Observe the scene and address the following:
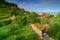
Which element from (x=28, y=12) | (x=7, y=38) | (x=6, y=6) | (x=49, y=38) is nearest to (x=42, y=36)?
(x=49, y=38)

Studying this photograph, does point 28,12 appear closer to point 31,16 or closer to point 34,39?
point 31,16

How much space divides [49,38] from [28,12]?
8.49ft

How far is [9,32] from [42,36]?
1156 mm

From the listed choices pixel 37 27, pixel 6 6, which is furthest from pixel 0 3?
pixel 37 27

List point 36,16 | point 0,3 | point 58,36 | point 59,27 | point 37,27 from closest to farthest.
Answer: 1. point 58,36
2. point 59,27
3. point 37,27
4. point 36,16
5. point 0,3

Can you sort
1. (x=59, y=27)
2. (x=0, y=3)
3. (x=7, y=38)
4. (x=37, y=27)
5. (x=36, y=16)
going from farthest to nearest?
(x=0, y=3), (x=36, y=16), (x=37, y=27), (x=59, y=27), (x=7, y=38)

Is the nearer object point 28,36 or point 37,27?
point 28,36

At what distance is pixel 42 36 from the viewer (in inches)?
227

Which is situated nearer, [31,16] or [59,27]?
[59,27]

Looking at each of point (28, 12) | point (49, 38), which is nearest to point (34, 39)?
point (49, 38)

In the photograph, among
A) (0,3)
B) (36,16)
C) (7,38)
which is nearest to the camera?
(7,38)

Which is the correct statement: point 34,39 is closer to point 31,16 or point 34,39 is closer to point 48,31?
point 48,31

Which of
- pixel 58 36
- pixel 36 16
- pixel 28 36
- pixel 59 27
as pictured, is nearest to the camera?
pixel 28 36

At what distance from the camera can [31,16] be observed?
7.73 metres
